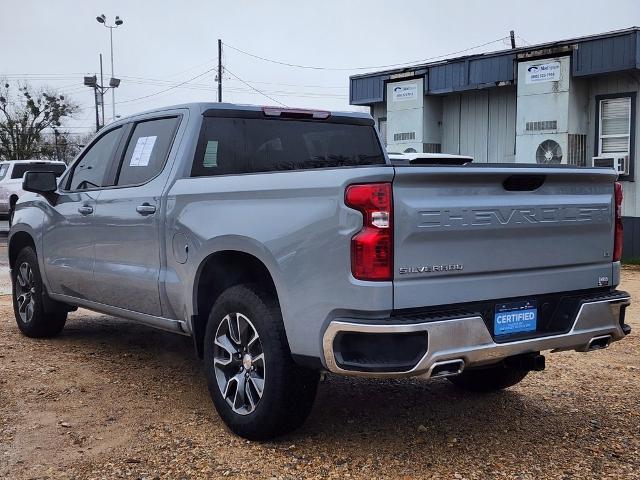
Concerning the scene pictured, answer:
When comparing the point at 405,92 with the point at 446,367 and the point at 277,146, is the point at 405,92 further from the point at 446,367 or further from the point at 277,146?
the point at 446,367

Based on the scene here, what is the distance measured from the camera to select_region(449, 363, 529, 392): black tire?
5027 millimetres

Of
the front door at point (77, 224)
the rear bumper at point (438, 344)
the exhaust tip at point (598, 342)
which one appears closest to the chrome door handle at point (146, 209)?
the front door at point (77, 224)

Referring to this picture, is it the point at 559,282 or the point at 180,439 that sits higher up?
the point at 559,282

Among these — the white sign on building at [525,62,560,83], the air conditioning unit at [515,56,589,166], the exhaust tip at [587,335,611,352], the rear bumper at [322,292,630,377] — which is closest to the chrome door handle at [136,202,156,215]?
the rear bumper at [322,292,630,377]

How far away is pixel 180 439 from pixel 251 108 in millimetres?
2301

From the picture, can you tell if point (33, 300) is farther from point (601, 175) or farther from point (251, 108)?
point (601, 175)

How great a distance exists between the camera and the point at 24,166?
20.9 metres

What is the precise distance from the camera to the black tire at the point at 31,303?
668cm

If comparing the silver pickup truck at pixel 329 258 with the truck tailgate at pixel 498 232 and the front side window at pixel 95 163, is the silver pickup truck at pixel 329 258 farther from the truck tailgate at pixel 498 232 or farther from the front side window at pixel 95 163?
the front side window at pixel 95 163

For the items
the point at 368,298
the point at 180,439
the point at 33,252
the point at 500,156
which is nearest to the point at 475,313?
the point at 368,298

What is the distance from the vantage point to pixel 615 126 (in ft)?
49.5

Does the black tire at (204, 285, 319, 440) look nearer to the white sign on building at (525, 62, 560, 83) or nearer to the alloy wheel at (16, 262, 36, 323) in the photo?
the alloy wheel at (16, 262, 36, 323)

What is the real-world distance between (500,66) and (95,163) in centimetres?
1245

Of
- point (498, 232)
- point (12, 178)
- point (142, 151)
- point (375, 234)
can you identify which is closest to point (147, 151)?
point (142, 151)
